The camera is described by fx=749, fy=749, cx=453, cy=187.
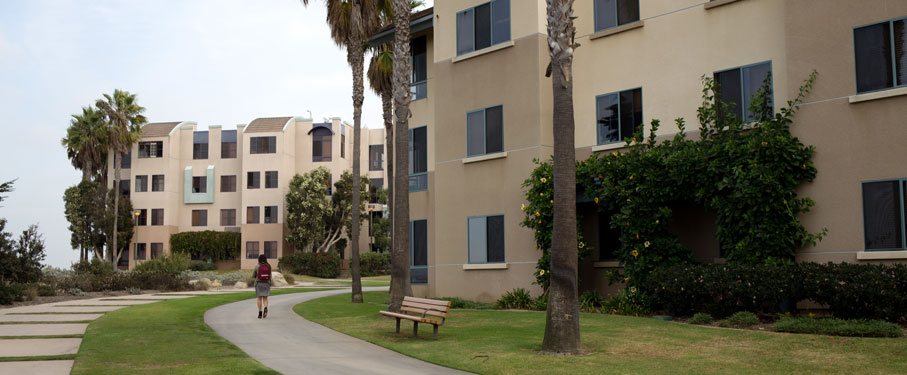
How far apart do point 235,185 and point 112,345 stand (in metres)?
54.9

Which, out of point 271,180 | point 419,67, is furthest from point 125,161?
point 419,67

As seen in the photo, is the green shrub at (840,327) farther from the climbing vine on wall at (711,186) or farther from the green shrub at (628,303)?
the green shrub at (628,303)

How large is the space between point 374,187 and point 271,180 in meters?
8.86

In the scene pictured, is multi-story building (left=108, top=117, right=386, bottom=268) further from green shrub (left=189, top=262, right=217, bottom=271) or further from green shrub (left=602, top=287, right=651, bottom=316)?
green shrub (left=602, top=287, right=651, bottom=316)

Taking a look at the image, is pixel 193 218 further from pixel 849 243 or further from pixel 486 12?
pixel 849 243

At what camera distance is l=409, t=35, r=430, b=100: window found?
27844 mm

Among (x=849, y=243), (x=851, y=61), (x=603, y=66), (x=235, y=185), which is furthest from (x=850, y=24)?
(x=235, y=185)

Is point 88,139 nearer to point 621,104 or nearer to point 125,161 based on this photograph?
point 125,161

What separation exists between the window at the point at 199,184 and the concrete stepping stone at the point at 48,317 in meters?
48.1

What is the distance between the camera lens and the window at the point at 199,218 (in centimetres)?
6731

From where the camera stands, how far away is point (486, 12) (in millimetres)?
23844

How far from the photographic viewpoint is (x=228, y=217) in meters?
66.8

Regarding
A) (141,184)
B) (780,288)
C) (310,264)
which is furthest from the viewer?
(141,184)

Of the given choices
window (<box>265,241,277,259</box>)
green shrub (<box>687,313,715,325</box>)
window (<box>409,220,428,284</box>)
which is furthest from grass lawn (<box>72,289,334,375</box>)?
Answer: window (<box>265,241,277,259</box>)
